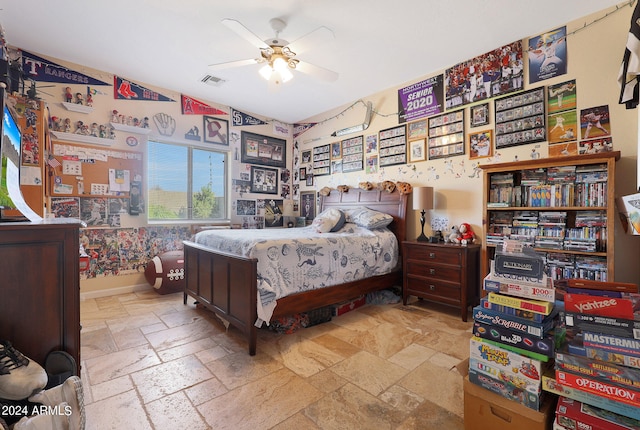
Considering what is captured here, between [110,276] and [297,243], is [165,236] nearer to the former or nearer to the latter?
[110,276]

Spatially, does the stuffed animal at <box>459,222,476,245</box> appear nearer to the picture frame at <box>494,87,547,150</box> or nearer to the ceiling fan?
the picture frame at <box>494,87,547,150</box>

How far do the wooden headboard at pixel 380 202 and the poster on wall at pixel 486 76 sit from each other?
130 centimetres

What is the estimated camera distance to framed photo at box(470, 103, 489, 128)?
3140 mm

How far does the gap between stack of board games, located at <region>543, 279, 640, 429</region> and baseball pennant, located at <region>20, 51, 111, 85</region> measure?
500 centimetres

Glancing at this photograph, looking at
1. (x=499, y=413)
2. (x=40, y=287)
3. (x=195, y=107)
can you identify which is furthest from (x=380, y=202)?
(x=40, y=287)

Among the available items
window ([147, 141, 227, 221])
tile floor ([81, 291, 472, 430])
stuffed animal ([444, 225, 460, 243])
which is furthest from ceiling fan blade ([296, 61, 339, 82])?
window ([147, 141, 227, 221])

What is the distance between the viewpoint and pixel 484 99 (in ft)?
10.3

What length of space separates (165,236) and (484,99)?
14.7ft

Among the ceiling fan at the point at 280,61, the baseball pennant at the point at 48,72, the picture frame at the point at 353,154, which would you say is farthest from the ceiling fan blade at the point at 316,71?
the baseball pennant at the point at 48,72

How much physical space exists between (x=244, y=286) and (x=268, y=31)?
8.01 feet

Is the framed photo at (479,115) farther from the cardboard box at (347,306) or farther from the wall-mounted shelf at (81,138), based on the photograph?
the wall-mounted shelf at (81,138)

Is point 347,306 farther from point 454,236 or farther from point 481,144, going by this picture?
point 481,144

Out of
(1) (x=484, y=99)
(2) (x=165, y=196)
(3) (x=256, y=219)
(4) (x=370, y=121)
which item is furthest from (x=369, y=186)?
(2) (x=165, y=196)

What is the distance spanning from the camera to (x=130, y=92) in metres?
3.85
